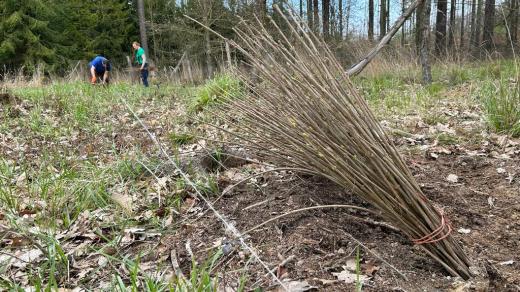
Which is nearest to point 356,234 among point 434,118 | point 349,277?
point 349,277

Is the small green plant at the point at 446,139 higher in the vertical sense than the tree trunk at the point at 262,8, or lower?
lower

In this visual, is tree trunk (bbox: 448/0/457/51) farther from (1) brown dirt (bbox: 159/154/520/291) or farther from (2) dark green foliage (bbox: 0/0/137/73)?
(2) dark green foliage (bbox: 0/0/137/73)

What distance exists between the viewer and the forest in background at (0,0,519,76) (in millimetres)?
12773

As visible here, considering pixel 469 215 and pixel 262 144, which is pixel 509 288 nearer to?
pixel 469 215

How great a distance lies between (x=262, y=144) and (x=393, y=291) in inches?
38.7

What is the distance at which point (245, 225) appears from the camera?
1.74 metres

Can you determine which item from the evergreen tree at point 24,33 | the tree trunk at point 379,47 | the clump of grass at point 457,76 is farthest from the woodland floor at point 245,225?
the evergreen tree at point 24,33

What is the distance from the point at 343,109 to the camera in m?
1.34

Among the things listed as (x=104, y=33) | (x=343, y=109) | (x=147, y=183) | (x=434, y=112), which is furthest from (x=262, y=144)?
(x=104, y=33)

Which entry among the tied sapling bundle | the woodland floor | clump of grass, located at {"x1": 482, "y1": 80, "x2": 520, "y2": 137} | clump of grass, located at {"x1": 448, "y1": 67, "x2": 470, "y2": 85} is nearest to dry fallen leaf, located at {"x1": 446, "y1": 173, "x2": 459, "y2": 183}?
the woodland floor

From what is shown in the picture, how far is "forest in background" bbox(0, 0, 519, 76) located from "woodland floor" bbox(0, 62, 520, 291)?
794 cm

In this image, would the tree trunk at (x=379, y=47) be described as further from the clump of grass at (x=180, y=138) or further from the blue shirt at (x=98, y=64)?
the blue shirt at (x=98, y=64)

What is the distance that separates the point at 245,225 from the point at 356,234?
50 cm

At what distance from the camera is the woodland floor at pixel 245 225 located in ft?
4.43
